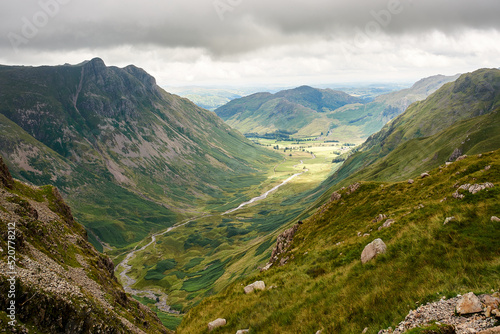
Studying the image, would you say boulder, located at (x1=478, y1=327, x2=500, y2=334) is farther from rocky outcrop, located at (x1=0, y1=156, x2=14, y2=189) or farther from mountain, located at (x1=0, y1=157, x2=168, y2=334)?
rocky outcrop, located at (x1=0, y1=156, x2=14, y2=189)

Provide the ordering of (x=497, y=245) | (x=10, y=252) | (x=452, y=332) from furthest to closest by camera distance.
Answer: (x=10, y=252) → (x=497, y=245) → (x=452, y=332)

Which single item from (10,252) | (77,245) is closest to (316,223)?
(10,252)

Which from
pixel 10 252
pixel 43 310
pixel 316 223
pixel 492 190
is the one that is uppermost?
pixel 492 190

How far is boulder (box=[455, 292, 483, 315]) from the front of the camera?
13021mm

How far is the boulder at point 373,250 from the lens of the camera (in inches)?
977

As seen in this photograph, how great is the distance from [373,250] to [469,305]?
40.5 feet

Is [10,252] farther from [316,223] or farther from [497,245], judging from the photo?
[316,223]

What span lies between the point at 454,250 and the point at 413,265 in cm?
305

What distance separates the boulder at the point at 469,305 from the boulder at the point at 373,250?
10777 mm

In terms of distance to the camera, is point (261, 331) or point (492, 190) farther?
point (492, 190)

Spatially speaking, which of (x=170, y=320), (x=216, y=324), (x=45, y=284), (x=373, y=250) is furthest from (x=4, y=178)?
(x=170, y=320)

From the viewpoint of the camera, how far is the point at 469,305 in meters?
13.2

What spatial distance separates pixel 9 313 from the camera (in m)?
29.1

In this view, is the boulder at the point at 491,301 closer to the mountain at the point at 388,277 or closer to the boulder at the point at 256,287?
the mountain at the point at 388,277
